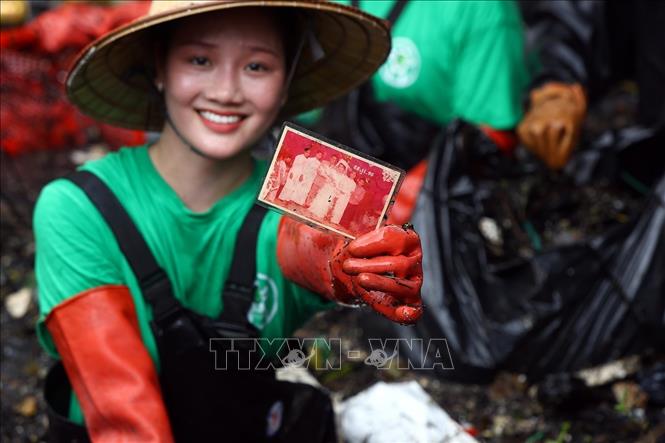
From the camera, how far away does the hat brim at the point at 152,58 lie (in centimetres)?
224

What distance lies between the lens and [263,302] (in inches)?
95.9

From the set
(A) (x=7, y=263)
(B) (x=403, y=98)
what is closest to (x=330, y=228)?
(B) (x=403, y=98)

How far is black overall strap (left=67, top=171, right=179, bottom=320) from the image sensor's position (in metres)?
2.31

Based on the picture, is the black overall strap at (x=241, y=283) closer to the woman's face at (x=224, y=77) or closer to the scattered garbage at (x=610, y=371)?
the woman's face at (x=224, y=77)

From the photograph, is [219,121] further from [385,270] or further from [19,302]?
[19,302]

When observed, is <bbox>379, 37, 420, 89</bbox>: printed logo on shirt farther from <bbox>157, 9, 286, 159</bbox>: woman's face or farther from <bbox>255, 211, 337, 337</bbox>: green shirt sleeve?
<bbox>255, 211, 337, 337</bbox>: green shirt sleeve

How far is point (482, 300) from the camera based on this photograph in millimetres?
3494

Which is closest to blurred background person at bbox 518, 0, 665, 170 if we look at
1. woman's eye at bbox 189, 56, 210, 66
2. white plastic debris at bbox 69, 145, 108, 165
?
woman's eye at bbox 189, 56, 210, 66

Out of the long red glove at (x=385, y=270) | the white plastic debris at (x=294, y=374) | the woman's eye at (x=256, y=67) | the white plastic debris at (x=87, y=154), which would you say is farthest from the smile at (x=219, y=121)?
the white plastic debris at (x=87, y=154)

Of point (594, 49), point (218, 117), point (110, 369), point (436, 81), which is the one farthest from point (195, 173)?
point (594, 49)

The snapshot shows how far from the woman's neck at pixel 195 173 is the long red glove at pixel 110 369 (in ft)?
1.21

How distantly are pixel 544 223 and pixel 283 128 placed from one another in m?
2.49

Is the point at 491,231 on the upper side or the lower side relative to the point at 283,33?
lower

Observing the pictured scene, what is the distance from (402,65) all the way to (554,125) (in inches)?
28.8
